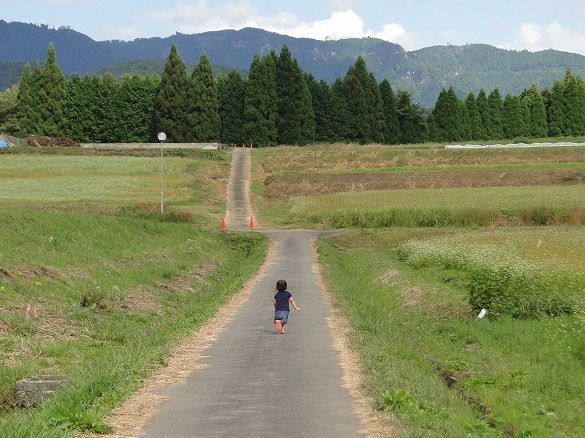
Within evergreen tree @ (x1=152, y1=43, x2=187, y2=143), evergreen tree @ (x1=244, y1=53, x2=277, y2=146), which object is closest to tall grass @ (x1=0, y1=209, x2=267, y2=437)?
evergreen tree @ (x1=152, y1=43, x2=187, y2=143)

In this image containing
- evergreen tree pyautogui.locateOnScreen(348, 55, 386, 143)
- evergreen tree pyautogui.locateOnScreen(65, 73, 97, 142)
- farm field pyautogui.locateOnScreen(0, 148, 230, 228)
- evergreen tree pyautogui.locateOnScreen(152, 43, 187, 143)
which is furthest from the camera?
evergreen tree pyautogui.locateOnScreen(348, 55, 386, 143)

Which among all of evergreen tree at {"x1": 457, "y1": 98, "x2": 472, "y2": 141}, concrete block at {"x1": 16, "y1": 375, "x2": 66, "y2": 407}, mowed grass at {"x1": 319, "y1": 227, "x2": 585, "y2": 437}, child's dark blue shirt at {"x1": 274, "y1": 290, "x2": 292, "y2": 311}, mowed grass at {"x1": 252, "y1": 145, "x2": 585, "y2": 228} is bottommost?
mowed grass at {"x1": 319, "y1": 227, "x2": 585, "y2": 437}

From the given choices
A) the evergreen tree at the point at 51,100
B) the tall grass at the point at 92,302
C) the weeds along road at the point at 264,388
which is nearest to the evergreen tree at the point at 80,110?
the evergreen tree at the point at 51,100

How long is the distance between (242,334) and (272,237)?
3075 cm

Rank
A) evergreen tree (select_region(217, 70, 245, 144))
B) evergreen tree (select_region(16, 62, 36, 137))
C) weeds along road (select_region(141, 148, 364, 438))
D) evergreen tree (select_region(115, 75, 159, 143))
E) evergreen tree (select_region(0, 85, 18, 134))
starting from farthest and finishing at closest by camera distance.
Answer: evergreen tree (select_region(0, 85, 18, 134)), evergreen tree (select_region(217, 70, 245, 144)), evergreen tree (select_region(115, 75, 159, 143)), evergreen tree (select_region(16, 62, 36, 137)), weeds along road (select_region(141, 148, 364, 438))

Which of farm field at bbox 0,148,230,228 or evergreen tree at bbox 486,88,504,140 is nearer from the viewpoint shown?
farm field at bbox 0,148,230,228

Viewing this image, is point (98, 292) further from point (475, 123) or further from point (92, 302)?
point (475, 123)

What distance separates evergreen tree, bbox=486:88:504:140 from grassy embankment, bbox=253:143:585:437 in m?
66.0

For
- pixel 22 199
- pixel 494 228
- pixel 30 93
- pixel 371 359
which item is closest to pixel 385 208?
pixel 494 228

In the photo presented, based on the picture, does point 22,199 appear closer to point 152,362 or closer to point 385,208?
point 385,208

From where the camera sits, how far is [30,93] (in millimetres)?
108125

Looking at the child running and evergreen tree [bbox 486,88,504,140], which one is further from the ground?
evergreen tree [bbox 486,88,504,140]

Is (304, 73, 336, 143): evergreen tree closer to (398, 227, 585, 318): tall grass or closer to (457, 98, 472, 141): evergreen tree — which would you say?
(457, 98, 472, 141): evergreen tree

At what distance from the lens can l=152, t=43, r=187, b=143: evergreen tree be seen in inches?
4043
